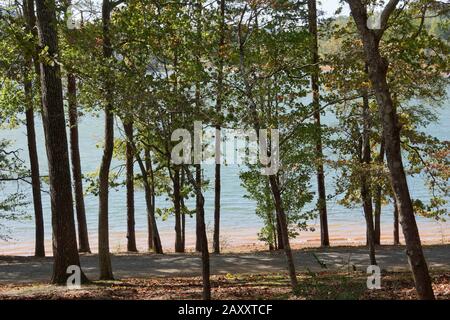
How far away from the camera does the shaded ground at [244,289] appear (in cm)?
1098

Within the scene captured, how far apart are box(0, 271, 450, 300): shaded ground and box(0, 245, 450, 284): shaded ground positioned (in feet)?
5.79

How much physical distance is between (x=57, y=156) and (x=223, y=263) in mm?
7929

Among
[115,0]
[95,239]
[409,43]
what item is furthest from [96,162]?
[409,43]

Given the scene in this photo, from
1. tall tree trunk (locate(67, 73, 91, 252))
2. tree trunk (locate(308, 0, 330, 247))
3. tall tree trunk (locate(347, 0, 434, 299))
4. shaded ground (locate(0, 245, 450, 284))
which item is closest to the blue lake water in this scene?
tall tree trunk (locate(67, 73, 91, 252))

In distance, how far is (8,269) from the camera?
18.5 m

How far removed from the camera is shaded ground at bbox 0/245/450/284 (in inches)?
694

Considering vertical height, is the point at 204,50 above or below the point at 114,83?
above

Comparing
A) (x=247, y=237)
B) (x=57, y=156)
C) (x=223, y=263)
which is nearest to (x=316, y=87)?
(x=223, y=263)

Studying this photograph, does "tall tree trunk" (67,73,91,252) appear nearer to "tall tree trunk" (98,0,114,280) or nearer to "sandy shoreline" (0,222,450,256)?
"tall tree trunk" (98,0,114,280)

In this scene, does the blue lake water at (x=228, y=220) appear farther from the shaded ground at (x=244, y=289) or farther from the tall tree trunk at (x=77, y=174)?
the shaded ground at (x=244, y=289)

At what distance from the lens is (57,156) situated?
43.9 ft

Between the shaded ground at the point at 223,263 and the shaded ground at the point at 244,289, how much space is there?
1763 mm

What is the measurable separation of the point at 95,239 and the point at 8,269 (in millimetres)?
20734
